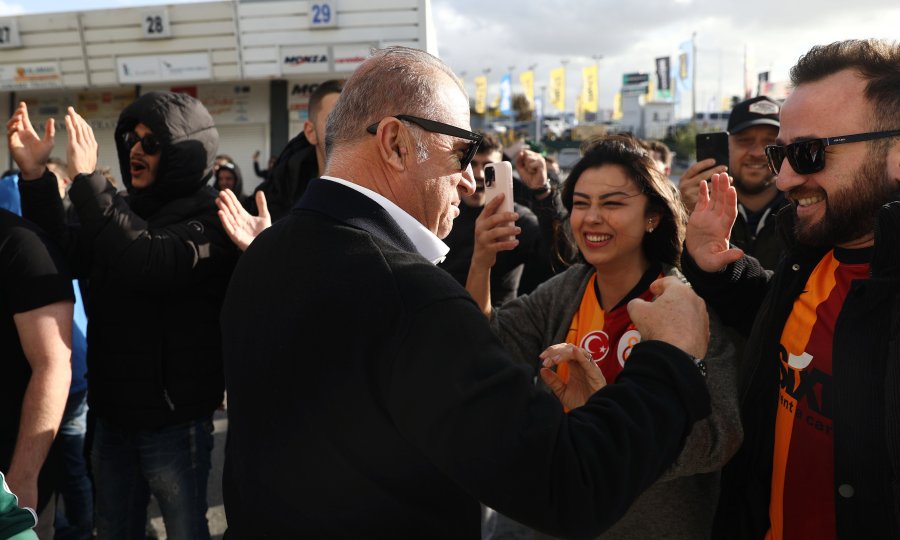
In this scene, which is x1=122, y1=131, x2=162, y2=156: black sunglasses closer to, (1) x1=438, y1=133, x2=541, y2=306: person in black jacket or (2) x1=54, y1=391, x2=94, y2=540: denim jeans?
→ (2) x1=54, y1=391, x2=94, y2=540: denim jeans

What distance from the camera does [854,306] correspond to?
1.46m

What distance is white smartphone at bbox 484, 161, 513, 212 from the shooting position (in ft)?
7.37

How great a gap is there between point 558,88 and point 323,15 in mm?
28630

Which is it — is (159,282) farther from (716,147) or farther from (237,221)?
(716,147)

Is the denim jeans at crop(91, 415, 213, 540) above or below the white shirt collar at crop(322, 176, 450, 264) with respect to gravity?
below

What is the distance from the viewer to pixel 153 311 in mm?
2363

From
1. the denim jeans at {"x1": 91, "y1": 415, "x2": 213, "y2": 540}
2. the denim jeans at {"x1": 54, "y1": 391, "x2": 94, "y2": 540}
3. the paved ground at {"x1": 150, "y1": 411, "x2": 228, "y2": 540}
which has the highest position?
the denim jeans at {"x1": 91, "y1": 415, "x2": 213, "y2": 540}

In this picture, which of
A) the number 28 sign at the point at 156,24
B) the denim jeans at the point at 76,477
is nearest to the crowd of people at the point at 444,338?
the denim jeans at the point at 76,477

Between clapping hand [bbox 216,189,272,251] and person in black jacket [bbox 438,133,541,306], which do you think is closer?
clapping hand [bbox 216,189,272,251]

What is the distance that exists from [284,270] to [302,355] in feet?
0.55

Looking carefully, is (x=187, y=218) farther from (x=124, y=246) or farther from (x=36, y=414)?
(x=36, y=414)

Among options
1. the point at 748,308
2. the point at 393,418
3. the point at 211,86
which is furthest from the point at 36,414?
the point at 211,86

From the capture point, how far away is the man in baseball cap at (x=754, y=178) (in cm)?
314

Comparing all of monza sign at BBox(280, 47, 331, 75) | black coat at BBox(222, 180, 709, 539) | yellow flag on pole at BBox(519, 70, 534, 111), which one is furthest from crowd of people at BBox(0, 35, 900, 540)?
yellow flag on pole at BBox(519, 70, 534, 111)
